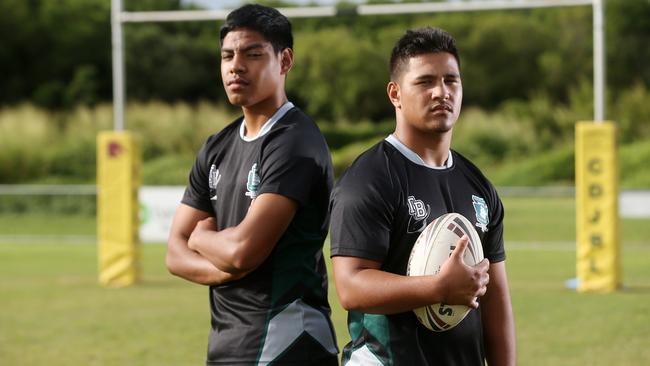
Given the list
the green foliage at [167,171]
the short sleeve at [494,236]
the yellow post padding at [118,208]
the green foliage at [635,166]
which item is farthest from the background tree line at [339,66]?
the short sleeve at [494,236]

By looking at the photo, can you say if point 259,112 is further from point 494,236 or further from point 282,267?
point 494,236

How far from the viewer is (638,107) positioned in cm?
2923

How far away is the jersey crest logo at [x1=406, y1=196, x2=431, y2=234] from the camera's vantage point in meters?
2.84

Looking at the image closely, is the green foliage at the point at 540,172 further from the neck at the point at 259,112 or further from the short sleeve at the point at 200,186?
the neck at the point at 259,112

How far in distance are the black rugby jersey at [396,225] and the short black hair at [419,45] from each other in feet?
0.67

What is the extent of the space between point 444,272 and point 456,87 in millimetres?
507

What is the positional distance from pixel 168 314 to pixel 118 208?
251 cm

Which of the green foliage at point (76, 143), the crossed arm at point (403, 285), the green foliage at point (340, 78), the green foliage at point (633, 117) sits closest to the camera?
the crossed arm at point (403, 285)

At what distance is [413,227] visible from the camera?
284 centimetres

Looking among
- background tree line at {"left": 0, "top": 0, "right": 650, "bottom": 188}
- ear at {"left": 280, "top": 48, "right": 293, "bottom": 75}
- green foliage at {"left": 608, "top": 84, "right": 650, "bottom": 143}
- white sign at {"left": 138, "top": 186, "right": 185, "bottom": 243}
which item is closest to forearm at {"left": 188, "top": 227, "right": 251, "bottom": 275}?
ear at {"left": 280, "top": 48, "right": 293, "bottom": 75}

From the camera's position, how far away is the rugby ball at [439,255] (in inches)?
109

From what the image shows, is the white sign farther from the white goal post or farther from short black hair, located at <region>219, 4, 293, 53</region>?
short black hair, located at <region>219, 4, 293, 53</region>

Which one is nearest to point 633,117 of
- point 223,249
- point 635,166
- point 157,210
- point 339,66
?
point 635,166

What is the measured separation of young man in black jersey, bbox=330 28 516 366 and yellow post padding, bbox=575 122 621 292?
8.07 metres
